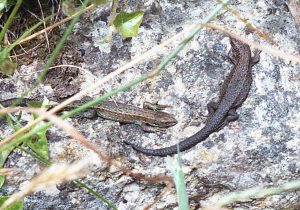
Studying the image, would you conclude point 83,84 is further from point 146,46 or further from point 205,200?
point 205,200

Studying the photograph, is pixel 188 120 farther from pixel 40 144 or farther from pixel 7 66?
pixel 7 66

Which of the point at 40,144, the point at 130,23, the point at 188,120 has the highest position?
the point at 130,23

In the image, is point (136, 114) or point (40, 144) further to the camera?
point (136, 114)

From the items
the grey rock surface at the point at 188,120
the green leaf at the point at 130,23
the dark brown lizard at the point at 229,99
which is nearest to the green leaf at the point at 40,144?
the grey rock surface at the point at 188,120

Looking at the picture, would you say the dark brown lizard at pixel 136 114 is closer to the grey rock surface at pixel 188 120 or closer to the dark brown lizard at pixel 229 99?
the grey rock surface at pixel 188 120

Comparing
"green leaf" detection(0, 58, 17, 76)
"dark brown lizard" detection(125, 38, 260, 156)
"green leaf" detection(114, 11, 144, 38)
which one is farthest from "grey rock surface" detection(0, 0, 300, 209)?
"green leaf" detection(0, 58, 17, 76)

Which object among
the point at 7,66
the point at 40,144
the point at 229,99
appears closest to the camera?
the point at 7,66

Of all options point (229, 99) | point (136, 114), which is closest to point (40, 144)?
point (136, 114)
